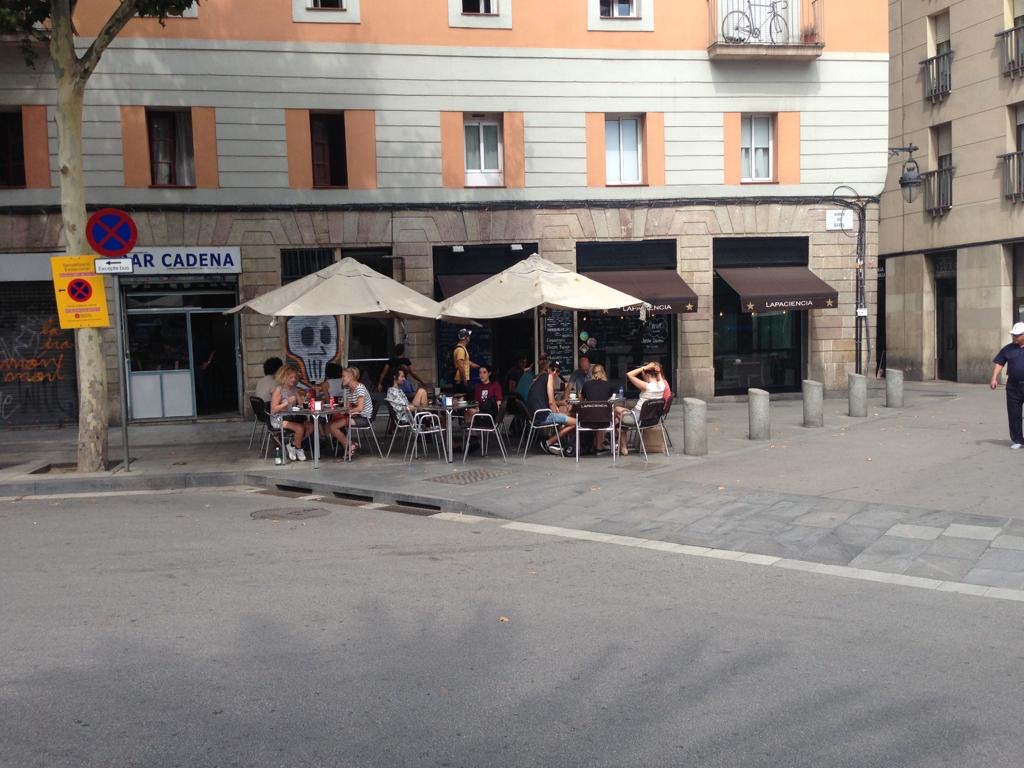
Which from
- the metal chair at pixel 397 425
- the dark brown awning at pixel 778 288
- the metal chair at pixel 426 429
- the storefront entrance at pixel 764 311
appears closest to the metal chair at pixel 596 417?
the metal chair at pixel 426 429

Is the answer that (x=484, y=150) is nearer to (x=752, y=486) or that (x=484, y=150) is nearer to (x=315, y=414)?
(x=315, y=414)

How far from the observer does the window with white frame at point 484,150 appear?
19984 mm

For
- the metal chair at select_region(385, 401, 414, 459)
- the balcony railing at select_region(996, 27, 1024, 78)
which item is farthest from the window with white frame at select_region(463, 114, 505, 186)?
the balcony railing at select_region(996, 27, 1024, 78)

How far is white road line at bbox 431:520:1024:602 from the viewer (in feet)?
23.2

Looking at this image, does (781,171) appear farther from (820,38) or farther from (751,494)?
(751,494)

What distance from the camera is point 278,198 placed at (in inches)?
750

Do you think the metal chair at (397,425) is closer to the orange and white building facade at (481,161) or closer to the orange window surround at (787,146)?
the orange and white building facade at (481,161)

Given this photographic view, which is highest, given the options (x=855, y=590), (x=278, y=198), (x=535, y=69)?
(x=535, y=69)

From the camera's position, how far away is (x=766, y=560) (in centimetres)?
803

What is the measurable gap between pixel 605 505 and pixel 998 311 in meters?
19.0

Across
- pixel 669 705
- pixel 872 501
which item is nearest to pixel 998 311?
pixel 872 501

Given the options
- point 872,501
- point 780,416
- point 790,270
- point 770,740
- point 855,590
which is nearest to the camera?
point 770,740

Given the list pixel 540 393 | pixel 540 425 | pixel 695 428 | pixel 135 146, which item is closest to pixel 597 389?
pixel 540 393

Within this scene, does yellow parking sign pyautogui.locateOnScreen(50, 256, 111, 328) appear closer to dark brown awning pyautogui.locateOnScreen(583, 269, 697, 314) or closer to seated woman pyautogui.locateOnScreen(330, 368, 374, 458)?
seated woman pyautogui.locateOnScreen(330, 368, 374, 458)
